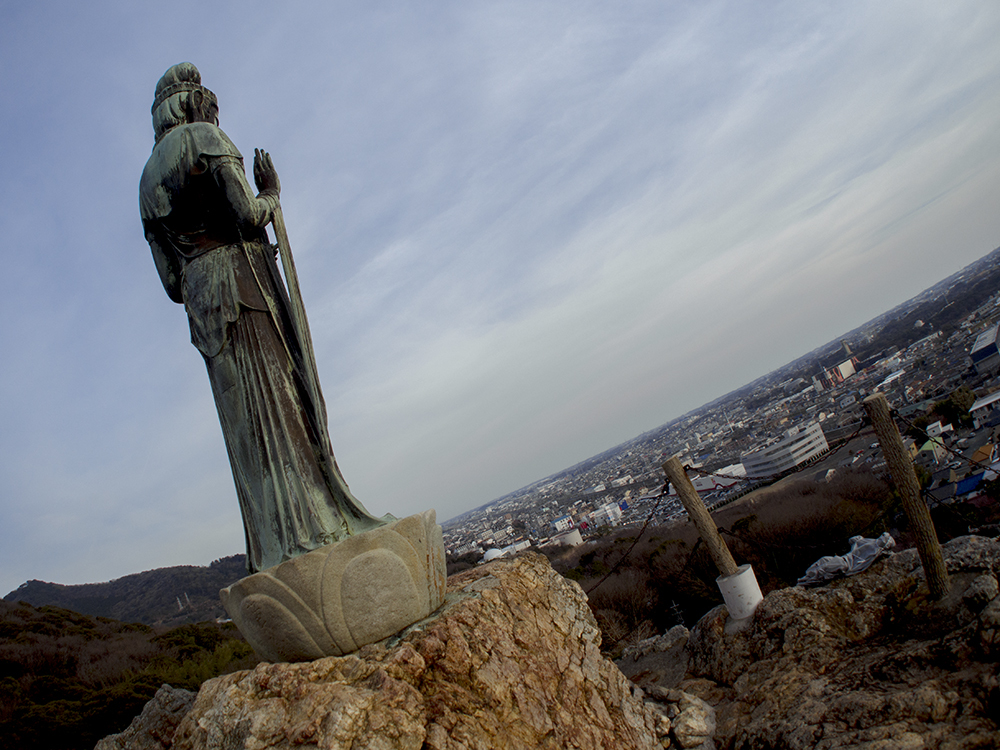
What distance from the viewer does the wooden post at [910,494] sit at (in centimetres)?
468

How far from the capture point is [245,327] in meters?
3.23

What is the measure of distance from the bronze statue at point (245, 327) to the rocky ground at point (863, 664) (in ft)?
10.5

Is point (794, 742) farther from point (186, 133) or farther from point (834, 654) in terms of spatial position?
point (186, 133)

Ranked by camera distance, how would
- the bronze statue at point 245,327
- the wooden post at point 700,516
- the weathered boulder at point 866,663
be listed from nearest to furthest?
the bronze statue at point 245,327, the weathered boulder at point 866,663, the wooden post at point 700,516

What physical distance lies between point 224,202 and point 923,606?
20.6ft

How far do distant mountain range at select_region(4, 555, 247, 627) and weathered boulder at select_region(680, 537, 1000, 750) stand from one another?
22.2 metres

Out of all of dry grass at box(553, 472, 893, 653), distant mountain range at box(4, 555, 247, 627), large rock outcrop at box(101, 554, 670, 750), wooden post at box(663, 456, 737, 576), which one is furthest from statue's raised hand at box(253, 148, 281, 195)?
distant mountain range at box(4, 555, 247, 627)

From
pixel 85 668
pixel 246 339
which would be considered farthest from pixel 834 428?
pixel 246 339

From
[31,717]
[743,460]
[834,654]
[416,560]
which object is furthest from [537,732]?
[743,460]

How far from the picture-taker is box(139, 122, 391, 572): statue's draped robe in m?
3.03

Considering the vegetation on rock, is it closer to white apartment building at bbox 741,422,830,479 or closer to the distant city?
the distant city

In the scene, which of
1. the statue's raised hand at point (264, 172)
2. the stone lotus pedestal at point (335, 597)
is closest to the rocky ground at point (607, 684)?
the stone lotus pedestal at point (335, 597)

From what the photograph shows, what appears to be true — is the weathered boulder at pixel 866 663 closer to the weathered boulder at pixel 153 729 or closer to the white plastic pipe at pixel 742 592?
the white plastic pipe at pixel 742 592

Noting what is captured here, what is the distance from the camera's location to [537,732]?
8.40ft
